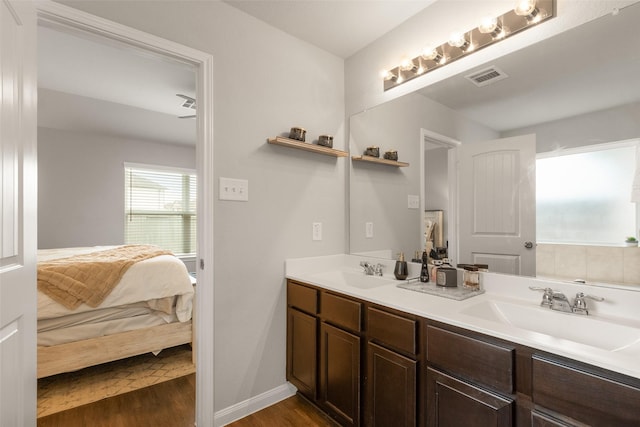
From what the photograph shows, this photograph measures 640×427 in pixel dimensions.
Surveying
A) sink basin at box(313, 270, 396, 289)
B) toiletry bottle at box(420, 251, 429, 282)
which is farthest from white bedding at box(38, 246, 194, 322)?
toiletry bottle at box(420, 251, 429, 282)

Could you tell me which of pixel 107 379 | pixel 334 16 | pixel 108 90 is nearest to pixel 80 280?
pixel 107 379

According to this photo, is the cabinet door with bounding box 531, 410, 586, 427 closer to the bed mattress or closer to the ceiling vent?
the ceiling vent

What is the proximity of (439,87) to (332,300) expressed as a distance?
1.36m

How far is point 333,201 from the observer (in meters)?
2.28

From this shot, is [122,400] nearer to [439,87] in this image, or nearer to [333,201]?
[333,201]

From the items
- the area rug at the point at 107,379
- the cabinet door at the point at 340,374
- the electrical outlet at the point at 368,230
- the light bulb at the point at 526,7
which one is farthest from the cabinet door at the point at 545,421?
the area rug at the point at 107,379

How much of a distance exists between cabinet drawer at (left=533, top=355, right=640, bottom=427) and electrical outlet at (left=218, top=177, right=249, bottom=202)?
5.10 ft

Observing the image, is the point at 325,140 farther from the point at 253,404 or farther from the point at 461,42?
the point at 253,404

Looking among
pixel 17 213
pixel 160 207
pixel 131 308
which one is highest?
pixel 160 207

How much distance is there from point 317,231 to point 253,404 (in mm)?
1168

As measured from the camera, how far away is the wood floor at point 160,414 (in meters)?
1.76

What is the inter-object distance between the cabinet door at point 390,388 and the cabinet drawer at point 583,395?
450mm

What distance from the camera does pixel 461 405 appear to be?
3.53ft

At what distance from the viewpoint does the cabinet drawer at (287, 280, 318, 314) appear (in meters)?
1.78
